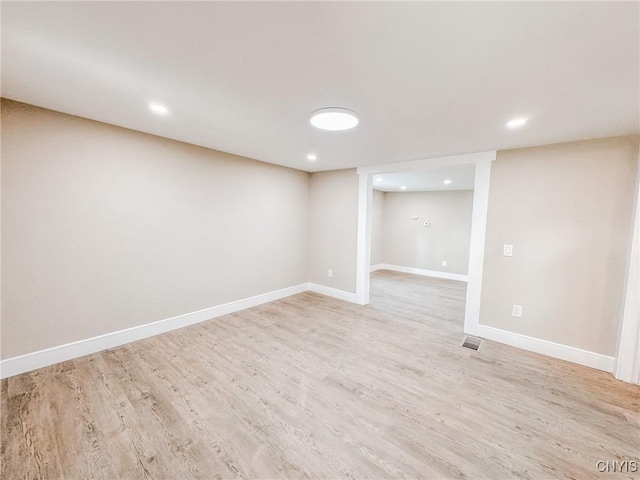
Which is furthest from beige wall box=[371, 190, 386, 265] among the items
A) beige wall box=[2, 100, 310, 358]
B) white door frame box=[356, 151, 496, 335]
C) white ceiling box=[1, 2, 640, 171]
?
white ceiling box=[1, 2, 640, 171]

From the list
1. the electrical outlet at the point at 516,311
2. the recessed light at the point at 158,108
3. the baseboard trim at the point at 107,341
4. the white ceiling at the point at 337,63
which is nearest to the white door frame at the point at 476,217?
the electrical outlet at the point at 516,311

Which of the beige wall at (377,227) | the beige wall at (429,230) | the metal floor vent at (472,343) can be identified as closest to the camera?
the metal floor vent at (472,343)

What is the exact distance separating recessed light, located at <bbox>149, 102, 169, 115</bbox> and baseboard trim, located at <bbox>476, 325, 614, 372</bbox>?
4.31 meters

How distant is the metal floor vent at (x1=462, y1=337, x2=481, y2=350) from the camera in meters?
2.92

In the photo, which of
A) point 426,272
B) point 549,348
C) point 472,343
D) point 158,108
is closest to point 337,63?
point 158,108

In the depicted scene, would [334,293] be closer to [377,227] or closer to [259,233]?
[259,233]

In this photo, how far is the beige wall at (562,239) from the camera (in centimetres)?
245

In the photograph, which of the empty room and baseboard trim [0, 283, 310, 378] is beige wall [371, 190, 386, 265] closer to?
the empty room

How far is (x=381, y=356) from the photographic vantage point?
2.68m

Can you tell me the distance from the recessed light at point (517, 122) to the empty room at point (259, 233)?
27mm

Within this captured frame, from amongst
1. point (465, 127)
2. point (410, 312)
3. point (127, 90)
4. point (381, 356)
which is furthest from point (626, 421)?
point (127, 90)

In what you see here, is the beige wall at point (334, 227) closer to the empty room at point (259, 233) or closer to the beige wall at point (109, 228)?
the empty room at point (259, 233)

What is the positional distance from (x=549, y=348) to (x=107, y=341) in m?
4.95

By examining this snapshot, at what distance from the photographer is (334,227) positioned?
4656 mm
